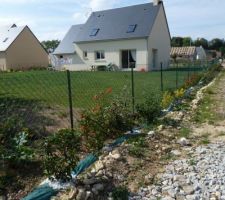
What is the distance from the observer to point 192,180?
4191mm

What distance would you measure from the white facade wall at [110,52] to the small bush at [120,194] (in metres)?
26.2

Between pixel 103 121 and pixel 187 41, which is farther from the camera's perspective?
pixel 187 41

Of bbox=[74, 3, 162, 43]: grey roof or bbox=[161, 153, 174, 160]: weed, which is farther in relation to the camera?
bbox=[74, 3, 162, 43]: grey roof

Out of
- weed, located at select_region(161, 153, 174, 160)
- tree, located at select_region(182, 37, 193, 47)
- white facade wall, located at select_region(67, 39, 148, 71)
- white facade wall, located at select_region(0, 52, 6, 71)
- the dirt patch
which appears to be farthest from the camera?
tree, located at select_region(182, 37, 193, 47)

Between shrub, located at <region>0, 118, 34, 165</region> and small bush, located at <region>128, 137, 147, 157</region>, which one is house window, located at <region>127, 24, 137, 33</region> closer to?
small bush, located at <region>128, 137, 147, 157</region>

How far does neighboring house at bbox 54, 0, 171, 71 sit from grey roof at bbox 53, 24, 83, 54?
0.37m

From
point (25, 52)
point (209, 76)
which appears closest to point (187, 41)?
point (25, 52)

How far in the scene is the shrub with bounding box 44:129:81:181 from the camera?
12.5 feet

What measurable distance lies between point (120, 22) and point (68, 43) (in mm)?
8043

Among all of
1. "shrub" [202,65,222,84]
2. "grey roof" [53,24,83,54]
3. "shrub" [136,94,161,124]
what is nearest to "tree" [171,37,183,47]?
"grey roof" [53,24,83,54]

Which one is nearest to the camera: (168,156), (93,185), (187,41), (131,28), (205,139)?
(93,185)

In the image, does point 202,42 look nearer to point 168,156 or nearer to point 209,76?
point 209,76

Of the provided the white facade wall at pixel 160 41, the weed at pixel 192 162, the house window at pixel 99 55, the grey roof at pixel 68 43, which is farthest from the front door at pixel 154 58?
the weed at pixel 192 162

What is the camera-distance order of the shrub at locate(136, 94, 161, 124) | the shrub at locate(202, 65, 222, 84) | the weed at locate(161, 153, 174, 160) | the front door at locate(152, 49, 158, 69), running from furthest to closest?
1. the front door at locate(152, 49, 158, 69)
2. the shrub at locate(202, 65, 222, 84)
3. the shrub at locate(136, 94, 161, 124)
4. the weed at locate(161, 153, 174, 160)
